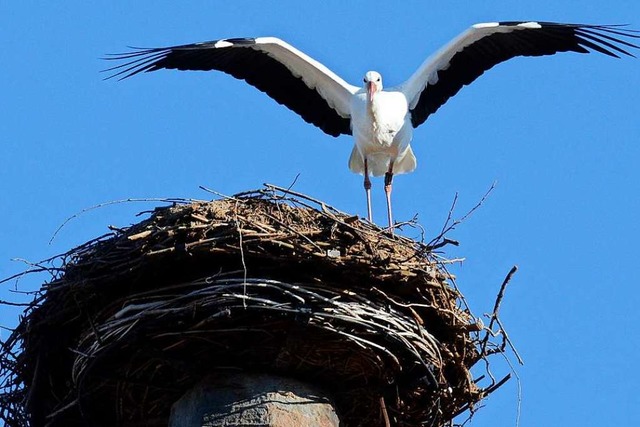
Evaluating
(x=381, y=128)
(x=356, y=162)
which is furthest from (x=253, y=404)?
(x=356, y=162)

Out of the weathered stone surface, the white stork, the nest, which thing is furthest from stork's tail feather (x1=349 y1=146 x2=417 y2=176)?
the weathered stone surface

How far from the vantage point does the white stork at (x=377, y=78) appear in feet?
32.5

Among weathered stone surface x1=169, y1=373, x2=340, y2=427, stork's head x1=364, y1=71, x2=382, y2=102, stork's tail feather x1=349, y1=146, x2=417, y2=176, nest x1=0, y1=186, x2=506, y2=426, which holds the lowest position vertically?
weathered stone surface x1=169, y1=373, x2=340, y2=427

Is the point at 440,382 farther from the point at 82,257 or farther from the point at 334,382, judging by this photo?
the point at 82,257

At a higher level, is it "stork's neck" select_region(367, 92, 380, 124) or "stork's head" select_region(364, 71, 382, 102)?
"stork's head" select_region(364, 71, 382, 102)

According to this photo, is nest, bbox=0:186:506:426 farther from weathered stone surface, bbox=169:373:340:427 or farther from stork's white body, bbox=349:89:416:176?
stork's white body, bbox=349:89:416:176

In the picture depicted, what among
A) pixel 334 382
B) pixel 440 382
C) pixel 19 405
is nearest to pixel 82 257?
pixel 19 405

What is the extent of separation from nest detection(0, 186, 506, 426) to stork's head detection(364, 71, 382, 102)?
318 cm

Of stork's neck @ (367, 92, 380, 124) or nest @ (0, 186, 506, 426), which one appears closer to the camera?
nest @ (0, 186, 506, 426)

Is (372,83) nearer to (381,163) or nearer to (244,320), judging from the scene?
(381,163)

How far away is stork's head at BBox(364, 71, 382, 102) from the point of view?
10.0 meters

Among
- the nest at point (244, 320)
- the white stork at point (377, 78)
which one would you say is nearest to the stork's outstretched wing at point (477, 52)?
the white stork at point (377, 78)

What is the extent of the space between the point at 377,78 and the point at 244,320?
408cm

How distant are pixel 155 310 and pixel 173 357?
28cm
